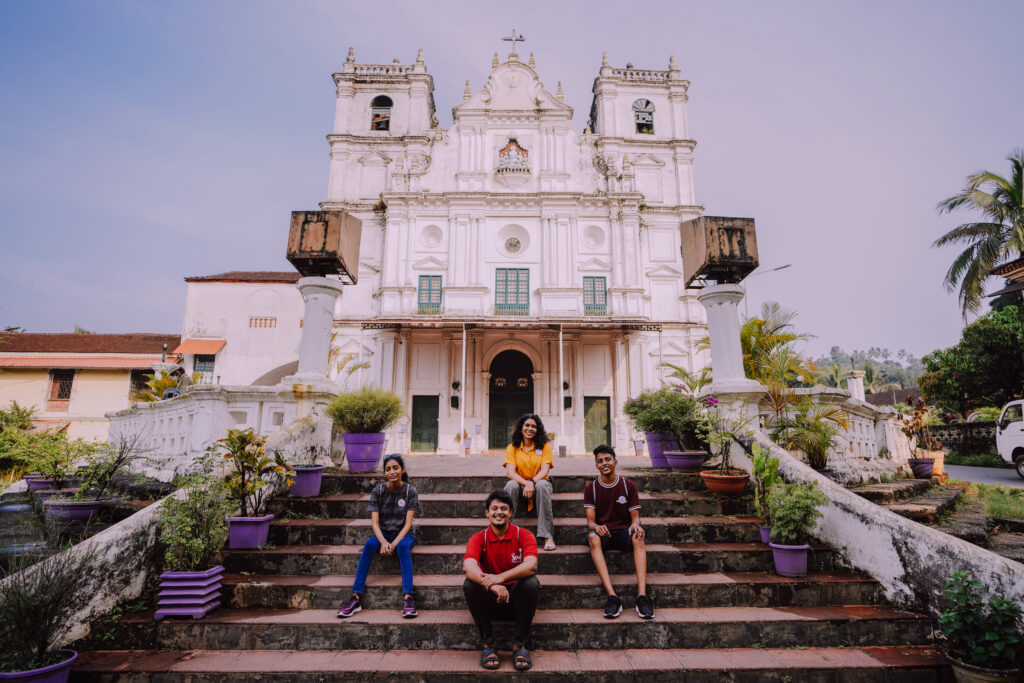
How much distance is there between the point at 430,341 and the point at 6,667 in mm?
14499

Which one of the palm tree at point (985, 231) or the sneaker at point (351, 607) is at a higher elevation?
the palm tree at point (985, 231)

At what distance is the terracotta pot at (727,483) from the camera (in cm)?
495

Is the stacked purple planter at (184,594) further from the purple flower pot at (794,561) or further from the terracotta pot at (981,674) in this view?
the terracotta pot at (981,674)

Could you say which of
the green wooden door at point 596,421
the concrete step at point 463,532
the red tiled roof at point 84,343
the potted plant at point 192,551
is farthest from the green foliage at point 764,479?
the red tiled roof at point 84,343

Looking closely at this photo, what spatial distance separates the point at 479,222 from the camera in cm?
1798

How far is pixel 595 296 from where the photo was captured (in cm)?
1756

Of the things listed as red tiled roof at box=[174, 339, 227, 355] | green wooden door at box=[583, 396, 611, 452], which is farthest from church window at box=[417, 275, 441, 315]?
red tiled roof at box=[174, 339, 227, 355]

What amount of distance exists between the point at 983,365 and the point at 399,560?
23.8 m

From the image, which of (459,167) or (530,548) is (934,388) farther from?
(530,548)

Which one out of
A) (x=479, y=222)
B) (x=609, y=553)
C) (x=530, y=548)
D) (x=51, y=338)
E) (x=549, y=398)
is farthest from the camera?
(x=51, y=338)

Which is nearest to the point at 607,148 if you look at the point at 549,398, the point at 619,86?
the point at 619,86

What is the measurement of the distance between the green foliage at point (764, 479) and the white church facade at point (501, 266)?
34.3ft

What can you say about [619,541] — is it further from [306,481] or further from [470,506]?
[306,481]

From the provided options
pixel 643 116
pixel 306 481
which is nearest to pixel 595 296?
pixel 643 116
